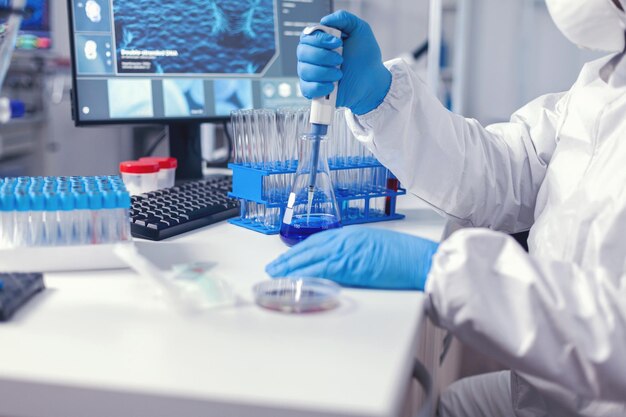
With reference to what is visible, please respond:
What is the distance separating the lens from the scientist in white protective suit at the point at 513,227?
Answer: 0.69m

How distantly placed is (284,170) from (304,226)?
124 millimetres

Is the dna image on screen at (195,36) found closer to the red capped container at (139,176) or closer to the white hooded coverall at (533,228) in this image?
the red capped container at (139,176)

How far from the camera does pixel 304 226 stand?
97 cm

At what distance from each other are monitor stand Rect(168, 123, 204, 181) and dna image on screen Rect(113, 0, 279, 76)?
0.19 m

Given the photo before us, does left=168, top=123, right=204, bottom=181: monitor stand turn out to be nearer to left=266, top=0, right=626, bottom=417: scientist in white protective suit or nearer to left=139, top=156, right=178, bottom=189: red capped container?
left=139, top=156, right=178, bottom=189: red capped container

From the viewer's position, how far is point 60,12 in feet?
10.8

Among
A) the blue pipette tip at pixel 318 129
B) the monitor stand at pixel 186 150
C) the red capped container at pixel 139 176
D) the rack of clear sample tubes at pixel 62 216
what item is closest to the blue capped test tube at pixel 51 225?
the rack of clear sample tubes at pixel 62 216

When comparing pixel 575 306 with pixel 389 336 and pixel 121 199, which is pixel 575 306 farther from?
pixel 121 199

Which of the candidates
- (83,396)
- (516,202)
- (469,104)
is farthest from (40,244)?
(469,104)

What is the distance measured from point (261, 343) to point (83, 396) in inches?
6.4

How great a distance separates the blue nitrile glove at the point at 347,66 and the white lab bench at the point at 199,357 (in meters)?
0.39

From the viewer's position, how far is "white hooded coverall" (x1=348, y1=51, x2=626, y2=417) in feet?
2.27

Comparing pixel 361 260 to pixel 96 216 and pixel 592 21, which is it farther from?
pixel 592 21

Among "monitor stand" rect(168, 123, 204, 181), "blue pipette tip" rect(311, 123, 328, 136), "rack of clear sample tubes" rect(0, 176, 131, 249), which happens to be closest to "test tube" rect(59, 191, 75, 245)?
"rack of clear sample tubes" rect(0, 176, 131, 249)
